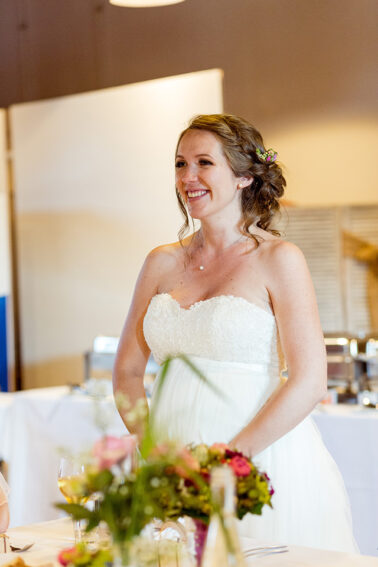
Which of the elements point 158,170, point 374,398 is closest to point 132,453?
point 374,398

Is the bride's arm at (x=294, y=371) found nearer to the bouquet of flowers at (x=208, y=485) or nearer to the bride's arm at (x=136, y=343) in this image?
the bride's arm at (x=136, y=343)

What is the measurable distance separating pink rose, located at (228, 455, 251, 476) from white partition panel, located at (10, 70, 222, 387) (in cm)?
338

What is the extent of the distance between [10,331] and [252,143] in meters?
3.45

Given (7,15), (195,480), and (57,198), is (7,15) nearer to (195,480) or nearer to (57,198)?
(57,198)

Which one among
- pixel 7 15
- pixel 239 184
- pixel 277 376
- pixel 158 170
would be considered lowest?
pixel 277 376

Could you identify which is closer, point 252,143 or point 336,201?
point 252,143

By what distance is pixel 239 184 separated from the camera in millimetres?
2271

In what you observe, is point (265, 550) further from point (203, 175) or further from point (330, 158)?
point (330, 158)

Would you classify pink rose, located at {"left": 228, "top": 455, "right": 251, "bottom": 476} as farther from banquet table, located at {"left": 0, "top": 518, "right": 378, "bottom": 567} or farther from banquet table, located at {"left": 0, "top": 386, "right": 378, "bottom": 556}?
banquet table, located at {"left": 0, "top": 386, "right": 378, "bottom": 556}

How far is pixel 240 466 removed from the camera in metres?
1.23

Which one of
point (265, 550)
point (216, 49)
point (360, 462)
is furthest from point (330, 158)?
point (265, 550)

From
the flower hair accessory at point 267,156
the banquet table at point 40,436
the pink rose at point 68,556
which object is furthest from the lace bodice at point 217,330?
the banquet table at point 40,436

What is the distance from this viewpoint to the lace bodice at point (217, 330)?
2.16m

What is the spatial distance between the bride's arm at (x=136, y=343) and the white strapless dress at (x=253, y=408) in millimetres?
125
